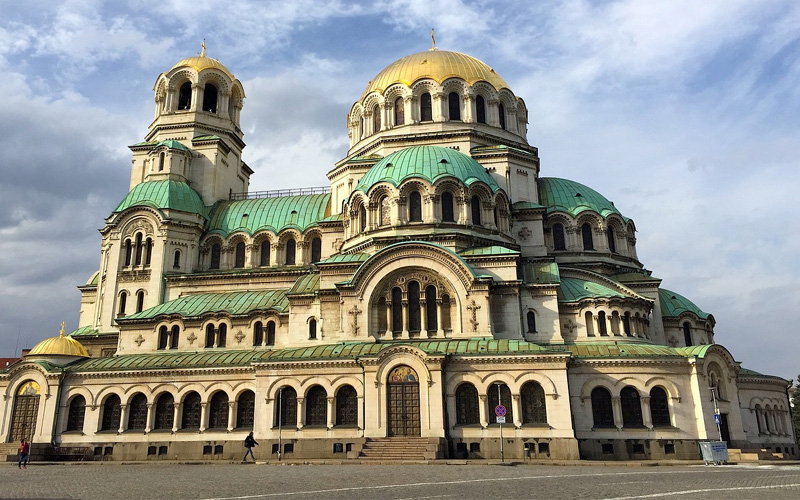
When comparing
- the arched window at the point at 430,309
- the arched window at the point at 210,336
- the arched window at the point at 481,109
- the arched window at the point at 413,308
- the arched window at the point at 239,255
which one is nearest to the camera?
the arched window at the point at 430,309

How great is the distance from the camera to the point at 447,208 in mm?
38094

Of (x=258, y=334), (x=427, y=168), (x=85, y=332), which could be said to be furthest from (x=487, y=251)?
(x=85, y=332)

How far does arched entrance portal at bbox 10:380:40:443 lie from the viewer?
115 feet

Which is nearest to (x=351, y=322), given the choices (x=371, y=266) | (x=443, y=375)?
(x=371, y=266)

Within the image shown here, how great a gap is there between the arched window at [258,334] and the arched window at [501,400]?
14.8 metres

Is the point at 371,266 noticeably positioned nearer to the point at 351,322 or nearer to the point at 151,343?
the point at 351,322

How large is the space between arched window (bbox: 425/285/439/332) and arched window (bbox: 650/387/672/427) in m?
11.0

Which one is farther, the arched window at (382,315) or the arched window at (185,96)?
the arched window at (185,96)

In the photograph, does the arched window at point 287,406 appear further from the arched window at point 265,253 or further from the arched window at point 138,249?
the arched window at point 138,249

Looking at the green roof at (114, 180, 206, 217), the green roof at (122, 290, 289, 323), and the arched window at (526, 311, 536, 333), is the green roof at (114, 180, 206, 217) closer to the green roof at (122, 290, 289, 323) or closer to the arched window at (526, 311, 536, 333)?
the green roof at (122, 290, 289, 323)

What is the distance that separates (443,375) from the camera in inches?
1213

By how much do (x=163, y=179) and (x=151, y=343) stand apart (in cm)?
1323

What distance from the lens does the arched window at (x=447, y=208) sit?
38.0 m

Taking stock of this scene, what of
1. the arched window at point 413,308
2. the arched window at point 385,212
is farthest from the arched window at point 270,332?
the arched window at point 413,308
